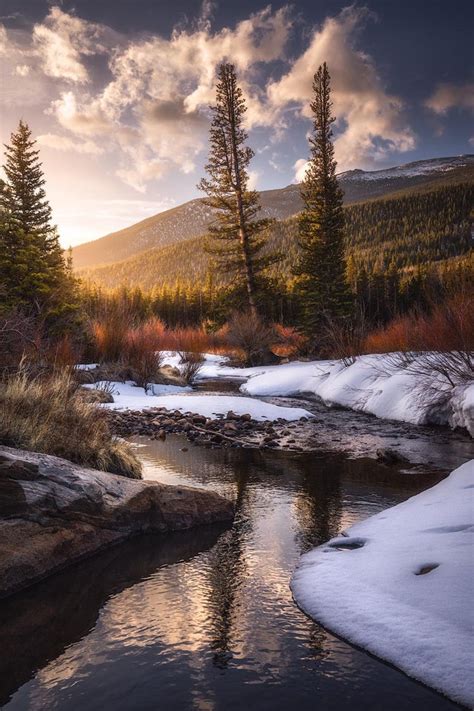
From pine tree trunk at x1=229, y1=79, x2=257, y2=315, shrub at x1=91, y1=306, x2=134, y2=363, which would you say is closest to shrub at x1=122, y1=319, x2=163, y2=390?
shrub at x1=91, y1=306, x2=134, y2=363

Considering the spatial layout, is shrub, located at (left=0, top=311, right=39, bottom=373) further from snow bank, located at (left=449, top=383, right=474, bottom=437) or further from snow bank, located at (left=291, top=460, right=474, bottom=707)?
snow bank, located at (left=449, top=383, right=474, bottom=437)

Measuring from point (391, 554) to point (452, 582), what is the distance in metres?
0.69

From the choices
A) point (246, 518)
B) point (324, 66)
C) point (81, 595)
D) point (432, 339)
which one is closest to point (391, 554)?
point (246, 518)

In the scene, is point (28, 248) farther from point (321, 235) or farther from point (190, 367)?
point (321, 235)

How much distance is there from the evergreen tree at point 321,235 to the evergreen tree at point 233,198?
98.5 inches

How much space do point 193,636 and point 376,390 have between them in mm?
9611

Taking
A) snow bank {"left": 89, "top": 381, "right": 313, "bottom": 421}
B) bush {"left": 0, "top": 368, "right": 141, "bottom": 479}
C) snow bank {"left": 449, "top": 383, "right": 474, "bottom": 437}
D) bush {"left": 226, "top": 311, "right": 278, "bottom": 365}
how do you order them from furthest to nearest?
bush {"left": 226, "top": 311, "right": 278, "bottom": 365}
snow bank {"left": 89, "top": 381, "right": 313, "bottom": 421}
snow bank {"left": 449, "top": 383, "right": 474, "bottom": 437}
bush {"left": 0, "top": 368, "right": 141, "bottom": 479}

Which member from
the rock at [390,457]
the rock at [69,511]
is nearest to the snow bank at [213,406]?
the rock at [390,457]

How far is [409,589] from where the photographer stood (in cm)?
307

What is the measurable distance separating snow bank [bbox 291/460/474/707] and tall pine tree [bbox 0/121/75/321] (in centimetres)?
1276

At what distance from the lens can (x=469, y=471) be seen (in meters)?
5.14

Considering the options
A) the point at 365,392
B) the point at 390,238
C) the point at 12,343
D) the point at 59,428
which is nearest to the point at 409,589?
the point at 59,428

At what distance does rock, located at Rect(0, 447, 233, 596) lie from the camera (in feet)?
12.0

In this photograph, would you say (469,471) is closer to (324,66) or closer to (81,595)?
(81,595)
